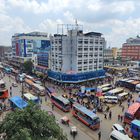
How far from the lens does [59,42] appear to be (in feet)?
175

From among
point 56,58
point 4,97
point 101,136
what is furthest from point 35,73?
point 101,136

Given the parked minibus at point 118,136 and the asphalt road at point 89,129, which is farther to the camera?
the asphalt road at point 89,129

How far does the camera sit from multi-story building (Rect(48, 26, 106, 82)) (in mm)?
51575

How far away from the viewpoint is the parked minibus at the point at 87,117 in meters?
25.8

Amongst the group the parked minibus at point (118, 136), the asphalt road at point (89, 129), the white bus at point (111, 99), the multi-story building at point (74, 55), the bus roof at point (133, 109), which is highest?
the multi-story building at point (74, 55)

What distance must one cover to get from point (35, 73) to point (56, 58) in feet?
51.0

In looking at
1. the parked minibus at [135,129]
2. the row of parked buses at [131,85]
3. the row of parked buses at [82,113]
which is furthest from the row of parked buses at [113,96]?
the parked minibus at [135,129]

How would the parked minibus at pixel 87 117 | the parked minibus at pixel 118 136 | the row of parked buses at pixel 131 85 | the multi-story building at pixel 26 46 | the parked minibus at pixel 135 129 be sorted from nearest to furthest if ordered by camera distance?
1. the parked minibus at pixel 118 136
2. the parked minibus at pixel 135 129
3. the parked minibus at pixel 87 117
4. the row of parked buses at pixel 131 85
5. the multi-story building at pixel 26 46

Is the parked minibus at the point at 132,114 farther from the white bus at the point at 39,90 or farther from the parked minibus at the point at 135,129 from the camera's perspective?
the white bus at the point at 39,90

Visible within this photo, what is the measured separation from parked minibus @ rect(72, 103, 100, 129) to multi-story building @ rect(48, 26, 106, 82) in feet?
72.3

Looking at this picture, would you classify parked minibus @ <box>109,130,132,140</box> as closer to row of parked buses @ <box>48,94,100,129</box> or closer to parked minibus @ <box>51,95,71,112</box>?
row of parked buses @ <box>48,94,100,129</box>

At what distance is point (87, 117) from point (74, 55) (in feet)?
91.7

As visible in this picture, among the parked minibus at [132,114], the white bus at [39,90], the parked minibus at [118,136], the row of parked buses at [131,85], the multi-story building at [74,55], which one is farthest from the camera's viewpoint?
the multi-story building at [74,55]

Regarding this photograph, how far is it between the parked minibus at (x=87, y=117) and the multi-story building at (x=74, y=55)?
72.3ft
